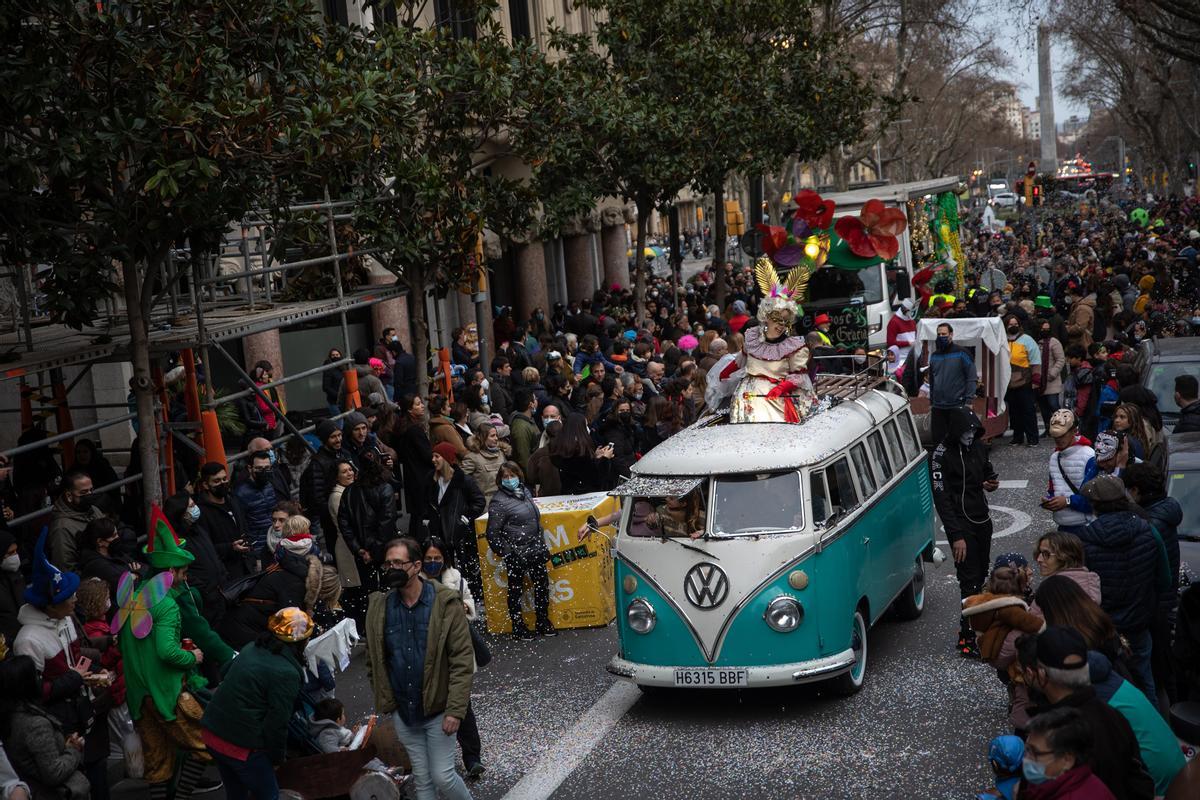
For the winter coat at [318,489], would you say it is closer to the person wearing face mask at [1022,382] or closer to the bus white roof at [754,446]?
the bus white roof at [754,446]

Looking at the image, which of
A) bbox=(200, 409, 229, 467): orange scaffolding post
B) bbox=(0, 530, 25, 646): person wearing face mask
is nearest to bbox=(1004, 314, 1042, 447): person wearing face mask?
bbox=(200, 409, 229, 467): orange scaffolding post

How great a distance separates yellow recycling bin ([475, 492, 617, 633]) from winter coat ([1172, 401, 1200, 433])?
197 inches

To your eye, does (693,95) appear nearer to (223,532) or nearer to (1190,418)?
(1190,418)

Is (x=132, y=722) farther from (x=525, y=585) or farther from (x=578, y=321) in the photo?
(x=578, y=321)

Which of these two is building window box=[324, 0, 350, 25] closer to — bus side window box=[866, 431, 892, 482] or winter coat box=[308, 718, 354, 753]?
bus side window box=[866, 431, 892, 482]

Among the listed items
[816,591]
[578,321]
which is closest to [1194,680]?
[816,591]

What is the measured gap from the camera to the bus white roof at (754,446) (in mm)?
9617

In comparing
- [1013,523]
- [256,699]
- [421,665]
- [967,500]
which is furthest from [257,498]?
[1013,523]

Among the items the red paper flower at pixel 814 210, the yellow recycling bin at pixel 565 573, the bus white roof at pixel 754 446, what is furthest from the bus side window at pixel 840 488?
the red paper flower at pixel 814 210

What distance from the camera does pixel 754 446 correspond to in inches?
386

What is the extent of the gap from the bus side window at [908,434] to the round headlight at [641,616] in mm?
3230

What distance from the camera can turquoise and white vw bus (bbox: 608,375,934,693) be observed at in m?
9.32

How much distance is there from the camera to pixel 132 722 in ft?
28.5

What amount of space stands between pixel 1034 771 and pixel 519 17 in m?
29.7
